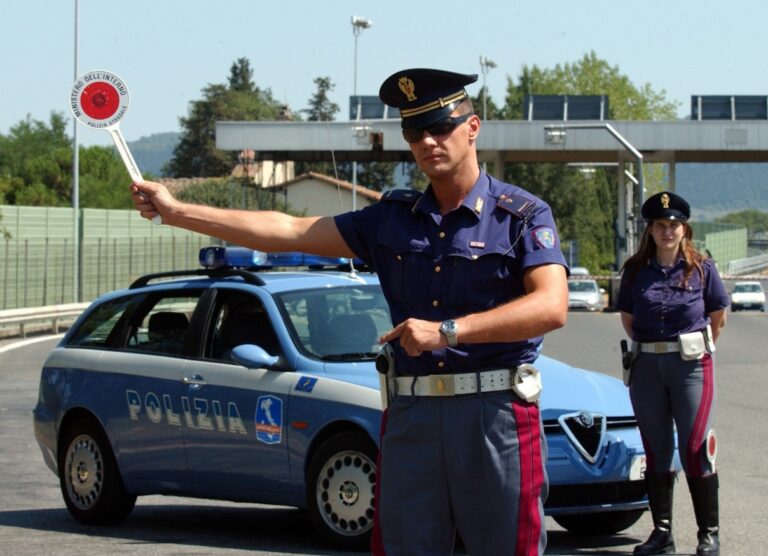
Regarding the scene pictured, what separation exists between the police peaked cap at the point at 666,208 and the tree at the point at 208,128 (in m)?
128

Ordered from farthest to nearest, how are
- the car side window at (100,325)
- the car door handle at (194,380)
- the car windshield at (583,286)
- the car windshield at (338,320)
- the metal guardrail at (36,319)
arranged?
1. the car windshield at (583,286)
2. the metal guardrail at (36,319)
3. the car side window at (100,325)
4. the car door handle at (194,380)
5. the car windshield at (338,320)

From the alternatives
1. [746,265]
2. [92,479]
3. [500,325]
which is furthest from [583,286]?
[746,265]

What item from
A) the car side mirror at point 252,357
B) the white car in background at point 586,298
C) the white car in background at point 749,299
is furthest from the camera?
the white car in background at point 749,299

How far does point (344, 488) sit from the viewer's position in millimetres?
8258

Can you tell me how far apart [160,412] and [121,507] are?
0.70 metres

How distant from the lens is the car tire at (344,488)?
8.20 m

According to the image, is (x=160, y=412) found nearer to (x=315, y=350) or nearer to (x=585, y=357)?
(x=315, y=350)

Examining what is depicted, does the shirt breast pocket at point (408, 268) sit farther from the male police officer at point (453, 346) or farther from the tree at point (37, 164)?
the tree at point (37, 164)

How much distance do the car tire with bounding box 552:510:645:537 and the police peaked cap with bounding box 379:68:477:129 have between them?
15.5 feet

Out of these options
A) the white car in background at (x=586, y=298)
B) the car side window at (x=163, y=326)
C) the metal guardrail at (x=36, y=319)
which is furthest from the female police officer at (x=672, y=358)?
the white car in background at (x=586, y=298)

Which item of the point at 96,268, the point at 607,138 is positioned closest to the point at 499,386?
the point at 96,268

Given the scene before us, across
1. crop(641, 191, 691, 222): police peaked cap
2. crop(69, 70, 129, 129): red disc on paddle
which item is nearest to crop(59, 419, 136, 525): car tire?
crop(641, 191, 691, 222): police peaked cap

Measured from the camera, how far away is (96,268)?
44.3 meters

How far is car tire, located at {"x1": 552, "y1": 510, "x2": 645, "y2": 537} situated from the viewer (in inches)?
349
